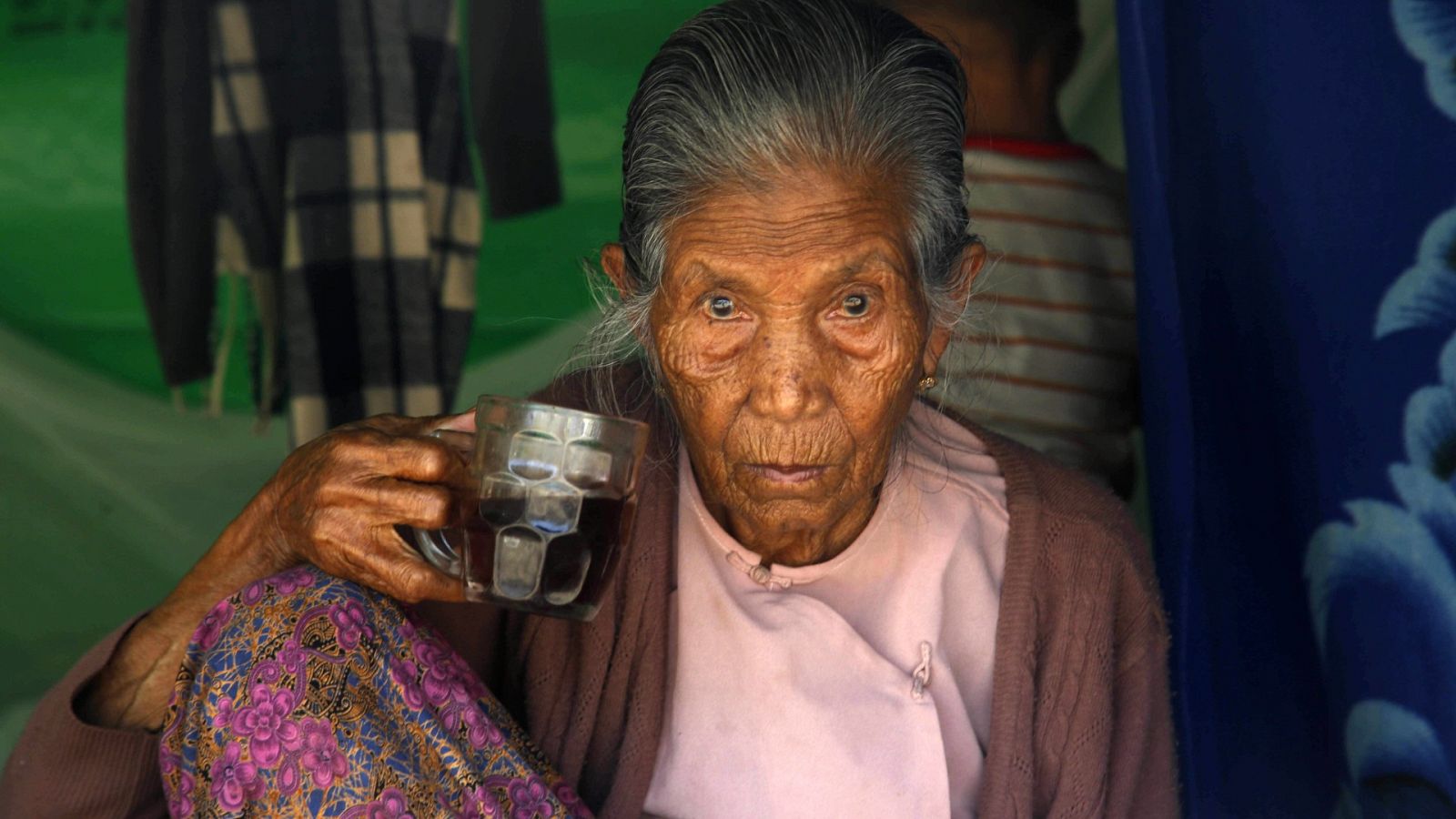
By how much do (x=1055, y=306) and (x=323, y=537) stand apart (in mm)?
1810

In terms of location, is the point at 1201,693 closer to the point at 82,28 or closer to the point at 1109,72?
the point at 1109,72

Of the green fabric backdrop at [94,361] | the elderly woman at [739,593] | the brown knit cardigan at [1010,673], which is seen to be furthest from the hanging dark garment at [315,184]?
→ the brown knit cardigan at [1010,673]

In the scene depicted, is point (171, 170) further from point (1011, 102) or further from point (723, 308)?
point (1011, 102)

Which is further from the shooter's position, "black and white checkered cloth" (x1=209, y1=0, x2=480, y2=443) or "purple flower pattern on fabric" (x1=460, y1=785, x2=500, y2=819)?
"black and white checkered cloth" (x1=209, y1=0, x2=480, y2=443)

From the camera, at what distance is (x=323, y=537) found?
190cm

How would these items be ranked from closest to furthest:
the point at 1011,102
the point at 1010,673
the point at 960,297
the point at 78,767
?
1. the point at 78,767
2. the point at 1010,673
3. the point at 960,297
4. the point at 1011,102

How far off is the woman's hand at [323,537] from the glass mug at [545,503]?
9 cm

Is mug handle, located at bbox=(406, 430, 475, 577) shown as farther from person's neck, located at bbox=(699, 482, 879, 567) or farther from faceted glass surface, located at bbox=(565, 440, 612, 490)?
person's neck, located at bbox=(699, 482, 879, 567)

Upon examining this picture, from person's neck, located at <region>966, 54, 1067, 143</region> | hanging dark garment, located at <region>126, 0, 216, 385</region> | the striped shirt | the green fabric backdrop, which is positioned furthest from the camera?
the green fabric backdrop

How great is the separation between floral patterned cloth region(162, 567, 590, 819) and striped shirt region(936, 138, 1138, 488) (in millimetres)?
1532

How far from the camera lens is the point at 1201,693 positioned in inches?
102

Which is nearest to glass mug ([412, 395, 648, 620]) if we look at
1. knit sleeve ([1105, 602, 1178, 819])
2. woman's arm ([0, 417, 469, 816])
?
woman's arm ([0, 417, 469, 816])

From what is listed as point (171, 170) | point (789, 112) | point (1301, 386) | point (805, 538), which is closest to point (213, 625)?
point (805, 538)

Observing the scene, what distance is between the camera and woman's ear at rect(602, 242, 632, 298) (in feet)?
7.42
